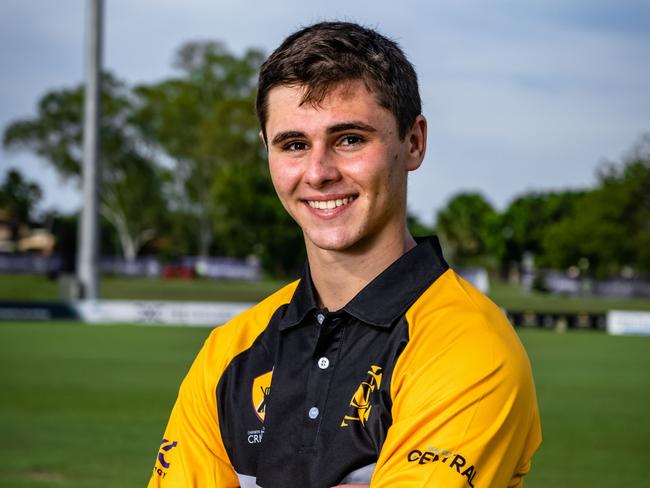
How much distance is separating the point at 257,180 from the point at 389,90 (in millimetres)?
56703

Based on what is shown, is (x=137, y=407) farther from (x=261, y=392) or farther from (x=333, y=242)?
(x=333, y=242)

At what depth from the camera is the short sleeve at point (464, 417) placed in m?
A: 2.20

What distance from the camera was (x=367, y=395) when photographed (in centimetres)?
238

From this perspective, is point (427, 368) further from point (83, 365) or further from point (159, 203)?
point (159, 203)

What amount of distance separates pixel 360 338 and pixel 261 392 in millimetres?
321

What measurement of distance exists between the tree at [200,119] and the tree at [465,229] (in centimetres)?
2049

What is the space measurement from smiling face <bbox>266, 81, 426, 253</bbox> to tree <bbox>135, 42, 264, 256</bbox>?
203 feet

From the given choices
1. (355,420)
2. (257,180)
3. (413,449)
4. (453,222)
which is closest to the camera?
(413,449)

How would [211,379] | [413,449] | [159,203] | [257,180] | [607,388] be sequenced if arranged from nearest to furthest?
[413,449] < [211,379] < [607,388] < [257,180] < [159,203]

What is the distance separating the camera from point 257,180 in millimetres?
58875

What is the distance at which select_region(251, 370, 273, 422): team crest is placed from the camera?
2.60m

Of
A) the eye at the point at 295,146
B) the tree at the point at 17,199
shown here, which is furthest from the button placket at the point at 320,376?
the tree at the point at 17,199

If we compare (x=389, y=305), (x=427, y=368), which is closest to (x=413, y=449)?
(x=427, y=368)

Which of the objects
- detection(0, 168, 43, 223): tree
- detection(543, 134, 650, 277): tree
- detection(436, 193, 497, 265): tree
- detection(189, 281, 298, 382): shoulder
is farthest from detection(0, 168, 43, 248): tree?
detection(189, 281, 298, 382): shoulder
